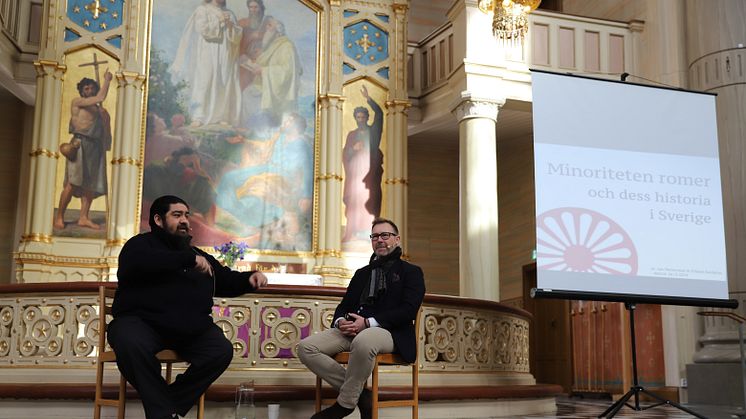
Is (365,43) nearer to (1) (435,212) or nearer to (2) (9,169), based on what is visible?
(1) (435,212)

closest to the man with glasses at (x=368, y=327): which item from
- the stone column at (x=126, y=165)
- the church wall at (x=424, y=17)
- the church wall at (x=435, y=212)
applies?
the stone column at (x=126, y=165)

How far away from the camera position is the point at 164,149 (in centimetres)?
1083

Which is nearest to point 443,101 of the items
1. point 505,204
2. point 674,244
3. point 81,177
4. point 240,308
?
point 505,204

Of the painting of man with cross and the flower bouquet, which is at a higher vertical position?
the painting of man with cross

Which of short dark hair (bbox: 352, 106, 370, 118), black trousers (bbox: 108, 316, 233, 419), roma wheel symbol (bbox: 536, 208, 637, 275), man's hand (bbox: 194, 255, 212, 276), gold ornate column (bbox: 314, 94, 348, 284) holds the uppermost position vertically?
short dark hair (bbox: 352, 106, 370, 118)

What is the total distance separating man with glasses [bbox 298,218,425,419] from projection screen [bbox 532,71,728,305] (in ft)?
4.26

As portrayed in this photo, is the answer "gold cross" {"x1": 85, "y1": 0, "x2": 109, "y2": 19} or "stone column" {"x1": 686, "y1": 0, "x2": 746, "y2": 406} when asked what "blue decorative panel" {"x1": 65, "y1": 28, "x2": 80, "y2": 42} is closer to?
"gold cross" {"x1": 85, "y1": 0, "x2": 109, "y2": 19}

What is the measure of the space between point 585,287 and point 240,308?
8.21 ft

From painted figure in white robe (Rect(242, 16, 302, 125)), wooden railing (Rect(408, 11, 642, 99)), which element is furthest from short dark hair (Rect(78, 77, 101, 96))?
wooden railing (Rect(408, 11, 642, 99))

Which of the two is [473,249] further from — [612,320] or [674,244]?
[674,244]

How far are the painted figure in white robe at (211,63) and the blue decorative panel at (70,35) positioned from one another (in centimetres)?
129

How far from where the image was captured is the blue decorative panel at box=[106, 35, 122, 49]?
1090 cm

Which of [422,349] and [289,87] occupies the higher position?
[289,87]

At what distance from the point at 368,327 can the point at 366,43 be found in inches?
310
